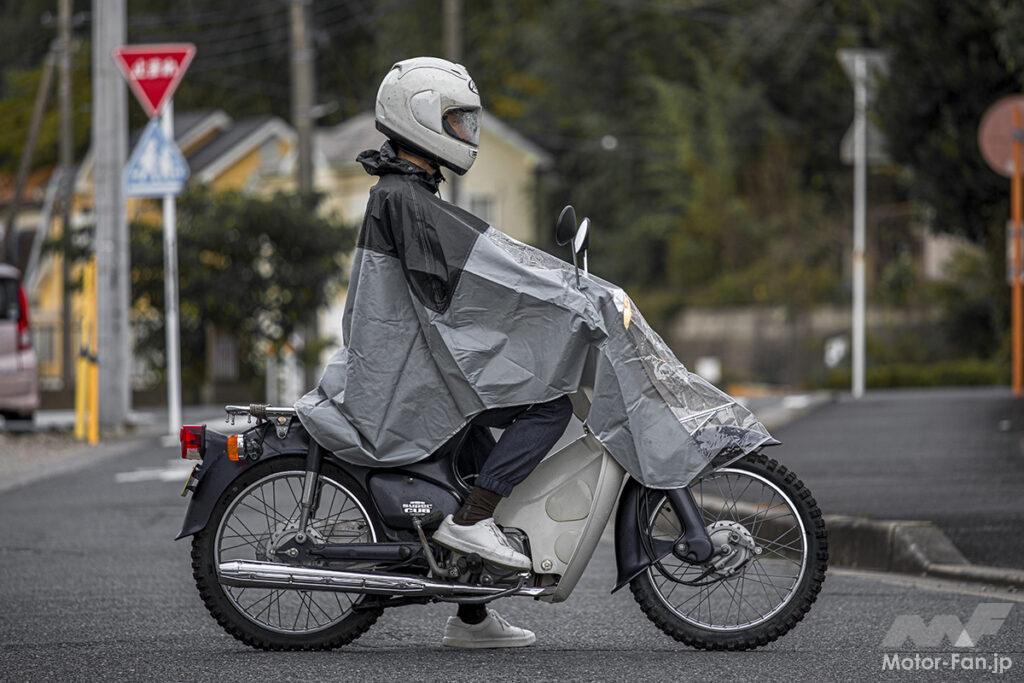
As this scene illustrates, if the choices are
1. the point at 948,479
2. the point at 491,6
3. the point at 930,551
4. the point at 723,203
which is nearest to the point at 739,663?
the point at 930,551

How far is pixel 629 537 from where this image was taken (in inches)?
233

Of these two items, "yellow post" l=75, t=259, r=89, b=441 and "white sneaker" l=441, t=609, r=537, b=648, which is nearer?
"white sneaker" l=441, t=609, r=537, b=648

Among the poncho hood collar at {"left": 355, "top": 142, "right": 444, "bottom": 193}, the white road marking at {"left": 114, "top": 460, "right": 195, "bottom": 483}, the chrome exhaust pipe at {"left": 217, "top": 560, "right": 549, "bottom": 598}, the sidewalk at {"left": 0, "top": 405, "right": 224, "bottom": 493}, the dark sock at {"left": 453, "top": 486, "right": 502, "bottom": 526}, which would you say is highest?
the poncho hood collar at {"left": 355, "top": 142, "right": 444, "bottom": 193}

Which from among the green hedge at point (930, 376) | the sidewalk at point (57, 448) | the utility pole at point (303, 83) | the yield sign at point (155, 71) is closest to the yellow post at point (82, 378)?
the sidewalk at point (57, 448)

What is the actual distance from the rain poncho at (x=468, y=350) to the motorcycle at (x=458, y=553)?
0.10 meters

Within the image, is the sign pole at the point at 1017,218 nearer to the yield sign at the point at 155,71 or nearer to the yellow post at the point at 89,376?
the yield sign at the point at 155,71

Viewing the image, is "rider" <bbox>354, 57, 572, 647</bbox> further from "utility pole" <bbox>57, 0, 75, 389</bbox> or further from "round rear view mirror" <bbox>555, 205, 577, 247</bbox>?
"utility pole" <bbox>57, 0, 75, 389</bbox>

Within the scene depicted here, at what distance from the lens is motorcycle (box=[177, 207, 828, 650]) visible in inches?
231

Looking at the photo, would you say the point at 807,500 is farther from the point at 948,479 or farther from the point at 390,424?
the point at 948,479

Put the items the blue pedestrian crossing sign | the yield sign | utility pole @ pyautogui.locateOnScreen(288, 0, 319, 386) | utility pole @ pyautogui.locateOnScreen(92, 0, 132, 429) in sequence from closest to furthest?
the yield sign < the blue pedestrian crossing sign < utility pole @ pyautogui.locateOnScreen(92, 0, 132, 429) < utility pole @ pyautogui.locateOnScreen(288, 0, 319, 386)

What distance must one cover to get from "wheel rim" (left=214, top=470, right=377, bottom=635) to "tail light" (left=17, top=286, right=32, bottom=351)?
1377 centimetres

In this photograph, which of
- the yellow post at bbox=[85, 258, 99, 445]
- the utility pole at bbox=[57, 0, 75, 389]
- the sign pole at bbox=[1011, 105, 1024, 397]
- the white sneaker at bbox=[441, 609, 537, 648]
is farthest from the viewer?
the utility pole at bbox=[57, 0, 75, 389]

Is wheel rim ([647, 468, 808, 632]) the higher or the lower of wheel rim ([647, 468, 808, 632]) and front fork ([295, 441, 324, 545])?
the lower

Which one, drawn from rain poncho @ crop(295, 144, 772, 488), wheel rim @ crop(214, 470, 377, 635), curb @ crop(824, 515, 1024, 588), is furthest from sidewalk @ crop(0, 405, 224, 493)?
rain poncho @ crop(295, 144, 772, 488)
